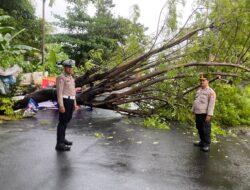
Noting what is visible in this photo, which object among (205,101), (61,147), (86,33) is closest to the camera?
(61,147)

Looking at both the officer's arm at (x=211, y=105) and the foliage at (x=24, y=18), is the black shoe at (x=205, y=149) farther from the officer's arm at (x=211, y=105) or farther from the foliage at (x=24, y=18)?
the foliage at (x=24, y=18)

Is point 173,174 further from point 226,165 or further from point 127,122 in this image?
point 127,122

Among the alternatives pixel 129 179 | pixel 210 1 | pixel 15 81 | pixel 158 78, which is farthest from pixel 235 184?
pixel 15 81

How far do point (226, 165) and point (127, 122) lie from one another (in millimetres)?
4787

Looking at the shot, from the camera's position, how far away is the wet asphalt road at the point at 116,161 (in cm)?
516

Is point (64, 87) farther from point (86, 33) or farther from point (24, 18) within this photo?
point (86, 33)

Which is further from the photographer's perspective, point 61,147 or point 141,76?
point 141,76

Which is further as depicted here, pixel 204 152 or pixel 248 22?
pixel 248 22

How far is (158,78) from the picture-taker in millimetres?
9594

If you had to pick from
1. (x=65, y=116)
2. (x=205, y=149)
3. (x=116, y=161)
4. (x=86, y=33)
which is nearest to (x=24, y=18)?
(x=86, y=33)

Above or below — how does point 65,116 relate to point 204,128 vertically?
above

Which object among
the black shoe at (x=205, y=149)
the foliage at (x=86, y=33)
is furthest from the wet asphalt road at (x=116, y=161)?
the foliage at (x=86, y=33)

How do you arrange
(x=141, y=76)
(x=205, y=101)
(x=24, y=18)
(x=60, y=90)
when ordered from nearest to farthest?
(x=60, y=90) < (x=205, y=101) < (x=141, y=76) < (x=24, y=18)

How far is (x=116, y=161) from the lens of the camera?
6.36 metres
